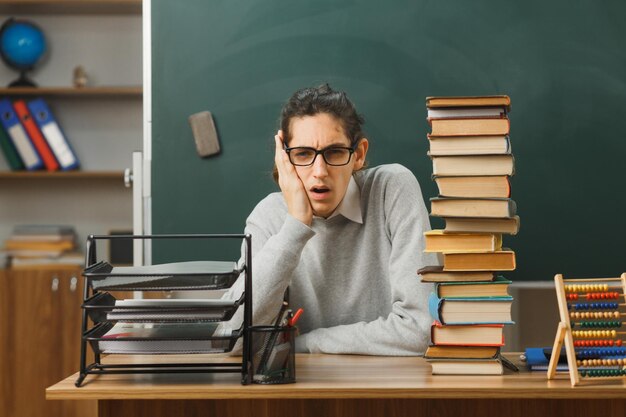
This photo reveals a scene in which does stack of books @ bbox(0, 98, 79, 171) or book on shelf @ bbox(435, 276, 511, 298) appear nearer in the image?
book on shelf @ bbox(435, 276, 511, 298)

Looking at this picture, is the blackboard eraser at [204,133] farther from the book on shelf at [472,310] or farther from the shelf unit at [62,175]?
the book on shelf at [472,310]

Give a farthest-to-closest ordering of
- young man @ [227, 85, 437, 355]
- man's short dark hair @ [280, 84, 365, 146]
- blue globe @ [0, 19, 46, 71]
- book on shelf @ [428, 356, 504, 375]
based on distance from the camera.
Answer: blue globe @ [0, 19, 46, 71]
man's short dark hair @ [280, 84, 365, 146]
young man @ [227, 85, 437, 355]
book on shelf @ [428, 356, 504, 375]

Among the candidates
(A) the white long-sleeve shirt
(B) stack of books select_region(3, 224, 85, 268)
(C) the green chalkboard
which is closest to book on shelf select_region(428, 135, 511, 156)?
(A) the white long-sleeve shirt

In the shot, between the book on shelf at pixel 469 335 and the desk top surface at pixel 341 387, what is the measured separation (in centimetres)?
6

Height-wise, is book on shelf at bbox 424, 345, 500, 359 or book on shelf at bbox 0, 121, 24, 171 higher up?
book on shelf at bbox 0, 121, 24, 171

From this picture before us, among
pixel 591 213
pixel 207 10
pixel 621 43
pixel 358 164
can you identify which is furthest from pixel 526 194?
pixel 207 10

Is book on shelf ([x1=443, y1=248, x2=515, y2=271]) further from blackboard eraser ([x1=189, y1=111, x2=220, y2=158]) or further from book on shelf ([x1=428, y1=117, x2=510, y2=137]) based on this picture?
blackboard eraser ([x1=189, y1=111, x2=220, y2=158])

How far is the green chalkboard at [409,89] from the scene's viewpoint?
9.83 ft

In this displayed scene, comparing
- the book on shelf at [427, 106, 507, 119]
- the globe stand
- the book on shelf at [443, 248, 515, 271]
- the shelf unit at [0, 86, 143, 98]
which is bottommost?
the book on shelf at [443, 248, 515, 271]

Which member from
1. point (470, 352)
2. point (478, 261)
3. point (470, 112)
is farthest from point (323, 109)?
point (470, 352)

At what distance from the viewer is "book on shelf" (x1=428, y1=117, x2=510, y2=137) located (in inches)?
62.9

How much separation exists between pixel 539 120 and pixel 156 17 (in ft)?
4.76

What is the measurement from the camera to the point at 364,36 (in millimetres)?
3035

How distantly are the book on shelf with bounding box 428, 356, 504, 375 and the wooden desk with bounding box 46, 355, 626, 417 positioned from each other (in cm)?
3
